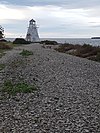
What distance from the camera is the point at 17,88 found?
16.0 meters

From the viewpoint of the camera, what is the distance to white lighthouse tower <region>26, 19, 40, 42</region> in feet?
408

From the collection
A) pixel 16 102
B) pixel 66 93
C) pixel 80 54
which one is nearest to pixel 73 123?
pixel 16 102

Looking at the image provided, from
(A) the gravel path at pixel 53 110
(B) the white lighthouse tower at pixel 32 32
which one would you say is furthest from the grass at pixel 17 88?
(B) the white lighthouse tower at pixel 32 32

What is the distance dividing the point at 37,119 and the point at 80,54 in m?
44.0

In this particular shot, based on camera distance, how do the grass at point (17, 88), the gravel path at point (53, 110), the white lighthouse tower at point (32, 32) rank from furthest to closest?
1. the white lighthouse tower at point (32, 32)
2. the grass at point (17, 88)
3. the gravel path at point (53, 110)

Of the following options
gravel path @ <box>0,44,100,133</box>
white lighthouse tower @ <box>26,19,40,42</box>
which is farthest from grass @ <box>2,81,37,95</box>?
white lighthouse tower @ <box>26,19,40,42</box>

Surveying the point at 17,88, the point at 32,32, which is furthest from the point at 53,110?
the point at 32,32

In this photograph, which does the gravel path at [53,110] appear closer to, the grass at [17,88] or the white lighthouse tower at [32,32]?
the grass at [17,88]

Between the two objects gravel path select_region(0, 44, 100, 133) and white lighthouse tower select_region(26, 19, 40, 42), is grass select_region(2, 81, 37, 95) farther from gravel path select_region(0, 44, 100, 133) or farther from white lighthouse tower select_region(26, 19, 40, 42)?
white lighthouse tower select_region(26, 19, 40, 42)

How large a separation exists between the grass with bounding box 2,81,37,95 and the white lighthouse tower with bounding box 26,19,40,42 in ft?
350

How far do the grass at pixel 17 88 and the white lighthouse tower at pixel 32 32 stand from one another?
350ft

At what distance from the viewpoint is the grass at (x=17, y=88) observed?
1546 centimetres

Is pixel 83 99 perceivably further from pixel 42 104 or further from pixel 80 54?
pixel 80 54

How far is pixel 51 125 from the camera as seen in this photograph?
33.0 feet
